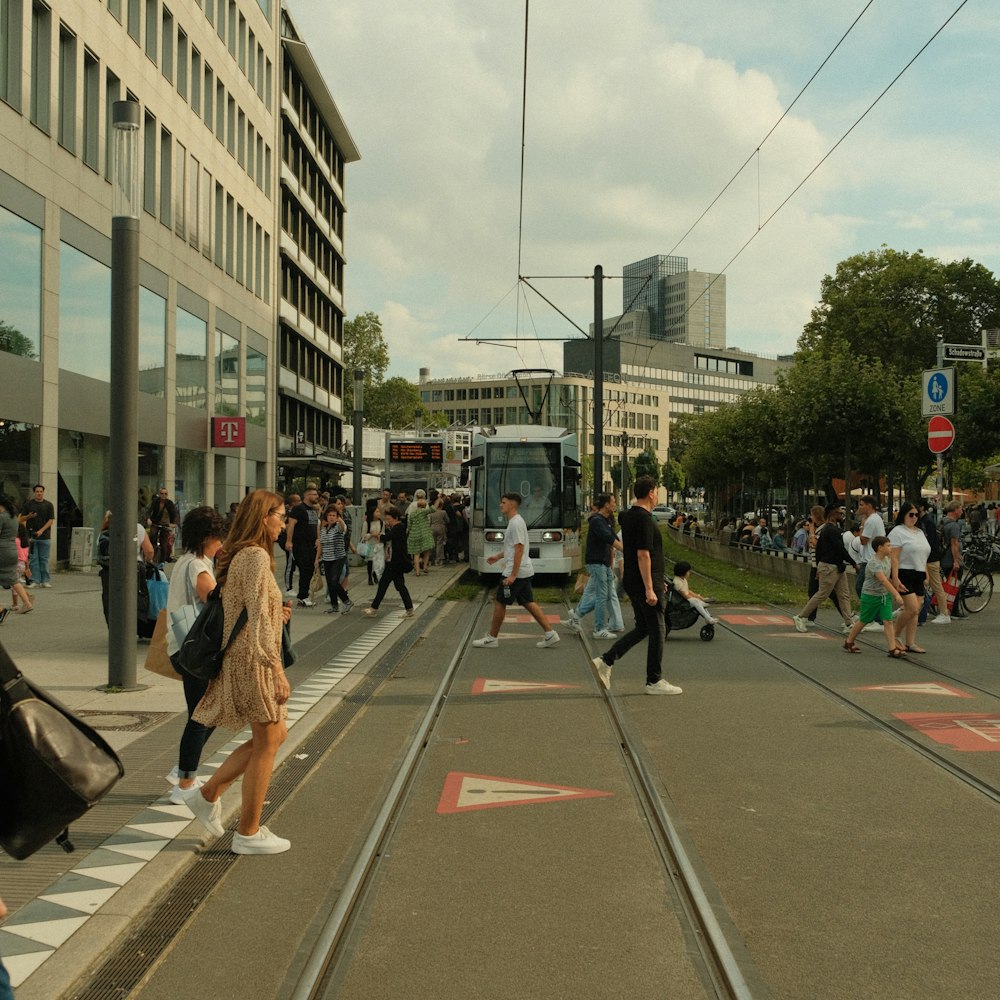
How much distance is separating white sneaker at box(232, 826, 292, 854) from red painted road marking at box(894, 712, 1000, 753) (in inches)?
185

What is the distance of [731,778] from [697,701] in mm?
3047

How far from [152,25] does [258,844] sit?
30149mm

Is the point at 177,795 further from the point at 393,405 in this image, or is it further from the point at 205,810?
the point at 393,405

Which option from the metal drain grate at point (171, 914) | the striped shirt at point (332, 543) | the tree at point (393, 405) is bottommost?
the metal drain grate at point (171, 914)

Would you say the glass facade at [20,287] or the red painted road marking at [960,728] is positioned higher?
the glass facade at [20,287]

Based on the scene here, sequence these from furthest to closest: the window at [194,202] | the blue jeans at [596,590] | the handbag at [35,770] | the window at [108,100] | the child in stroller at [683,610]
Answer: the window at [194,202] < the window at [108,100] < the child in stroller at [683,610] < the blue jeans at [596,590] < the handbag at [35,770]

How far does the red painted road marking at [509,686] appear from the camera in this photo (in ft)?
36.3

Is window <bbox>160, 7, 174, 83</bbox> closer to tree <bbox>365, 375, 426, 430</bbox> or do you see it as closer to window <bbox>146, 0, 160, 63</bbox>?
window <bbox>146, 0, 160, 63</bbox>

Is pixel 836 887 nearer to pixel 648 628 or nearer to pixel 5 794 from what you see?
pixel 5 794

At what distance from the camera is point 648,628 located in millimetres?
10898

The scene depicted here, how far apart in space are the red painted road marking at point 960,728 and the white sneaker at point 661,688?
1.83 metres

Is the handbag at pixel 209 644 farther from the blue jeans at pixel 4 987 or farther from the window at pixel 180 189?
the window at pixel 180 189

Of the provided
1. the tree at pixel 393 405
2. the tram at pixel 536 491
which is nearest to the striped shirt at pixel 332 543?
the tram at pixel 536 491

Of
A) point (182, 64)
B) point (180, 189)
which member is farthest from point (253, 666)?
point (182, 64)
